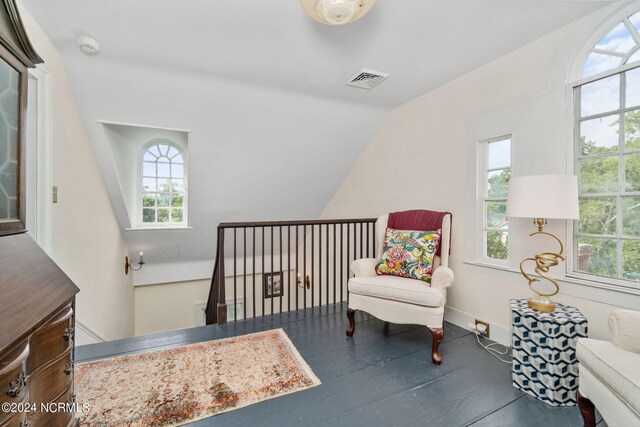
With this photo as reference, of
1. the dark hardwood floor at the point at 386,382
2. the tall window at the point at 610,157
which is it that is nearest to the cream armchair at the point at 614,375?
the dark hardwood floor at the point at 386,382

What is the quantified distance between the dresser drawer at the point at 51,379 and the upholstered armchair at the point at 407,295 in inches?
71.3

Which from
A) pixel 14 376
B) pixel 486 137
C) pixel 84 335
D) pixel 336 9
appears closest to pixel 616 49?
pixel 486 137

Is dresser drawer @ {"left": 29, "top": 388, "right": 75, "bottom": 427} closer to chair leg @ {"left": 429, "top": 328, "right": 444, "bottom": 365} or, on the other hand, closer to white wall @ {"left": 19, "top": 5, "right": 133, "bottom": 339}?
white wall @ {"left": 19, "top": 5, "right": 133, "bottom": 339}

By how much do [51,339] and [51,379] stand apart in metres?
0.14

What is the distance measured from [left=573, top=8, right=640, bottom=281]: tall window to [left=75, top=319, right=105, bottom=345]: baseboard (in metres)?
3.87

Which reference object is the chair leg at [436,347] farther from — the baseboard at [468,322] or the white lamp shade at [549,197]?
the white lamp shade at [549,197]

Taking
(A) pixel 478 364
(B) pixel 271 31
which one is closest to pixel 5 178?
(B) pixel 271 31

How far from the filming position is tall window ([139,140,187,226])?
4.16 m

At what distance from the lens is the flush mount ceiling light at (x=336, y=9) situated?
1.48 meters

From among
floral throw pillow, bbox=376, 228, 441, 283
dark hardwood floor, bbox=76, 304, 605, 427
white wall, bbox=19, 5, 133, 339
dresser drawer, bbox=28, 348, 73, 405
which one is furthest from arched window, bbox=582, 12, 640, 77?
white wall, bbox=19, 5, 133, 339

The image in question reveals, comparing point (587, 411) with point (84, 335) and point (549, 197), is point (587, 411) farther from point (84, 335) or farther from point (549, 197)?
point (84, 335)

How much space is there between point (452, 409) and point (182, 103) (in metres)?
3.26

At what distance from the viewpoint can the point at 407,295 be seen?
6.92 ft

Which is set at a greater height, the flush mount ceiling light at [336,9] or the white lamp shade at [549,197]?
the flush mount ceiling light at [336,9]
